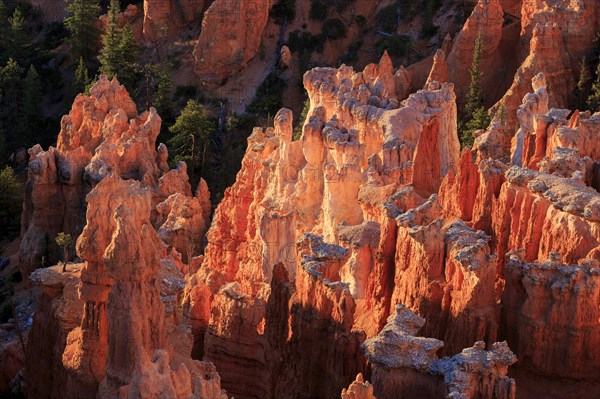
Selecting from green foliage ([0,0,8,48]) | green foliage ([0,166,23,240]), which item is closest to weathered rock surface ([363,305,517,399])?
green foliage ([0,166,23,240])

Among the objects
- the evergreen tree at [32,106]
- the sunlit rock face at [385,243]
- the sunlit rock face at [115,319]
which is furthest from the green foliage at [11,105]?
the sunlit rock face at [115,319]

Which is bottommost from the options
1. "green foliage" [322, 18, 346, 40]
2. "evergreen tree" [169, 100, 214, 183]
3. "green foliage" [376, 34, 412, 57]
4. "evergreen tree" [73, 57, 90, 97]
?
"evergreen tree" [169, 100, 214, 183]

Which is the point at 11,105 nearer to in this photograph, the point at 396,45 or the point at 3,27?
the point at 3,27

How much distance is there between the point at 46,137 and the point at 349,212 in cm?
3174

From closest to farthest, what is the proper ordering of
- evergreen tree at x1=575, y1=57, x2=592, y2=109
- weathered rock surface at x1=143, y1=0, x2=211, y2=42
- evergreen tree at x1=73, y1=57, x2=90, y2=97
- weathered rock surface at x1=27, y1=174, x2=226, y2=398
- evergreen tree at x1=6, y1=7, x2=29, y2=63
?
weathered rock surface at x1=27, y1=174, x2=226, y2=398
evergreen tree at x1=575, y1=57, x2=592, y2=109
evergreen tree at x1=73, y1=57, x2=90, y2=97
weathered rock surface at x1=143, y1=0, x2=211, y2=42
evergreen tree at x1=6, y1=7, x2=29, y2=63

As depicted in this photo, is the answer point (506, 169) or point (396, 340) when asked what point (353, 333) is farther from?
point (506, 169)

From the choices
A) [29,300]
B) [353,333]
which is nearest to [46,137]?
[29,300]

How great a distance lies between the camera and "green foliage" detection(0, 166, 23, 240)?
43562 mm

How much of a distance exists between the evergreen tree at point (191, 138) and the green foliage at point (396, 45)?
1089 cm

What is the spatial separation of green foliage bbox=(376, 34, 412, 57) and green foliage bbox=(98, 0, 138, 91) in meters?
12.8

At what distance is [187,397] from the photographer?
49.0 feet

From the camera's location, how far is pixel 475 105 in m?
43.1

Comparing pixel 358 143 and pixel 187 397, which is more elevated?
pixel 358 143

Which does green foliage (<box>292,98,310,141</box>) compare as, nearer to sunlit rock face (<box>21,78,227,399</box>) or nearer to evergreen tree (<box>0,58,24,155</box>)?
evergreen tree (<box>0,58,24,155</box>)
